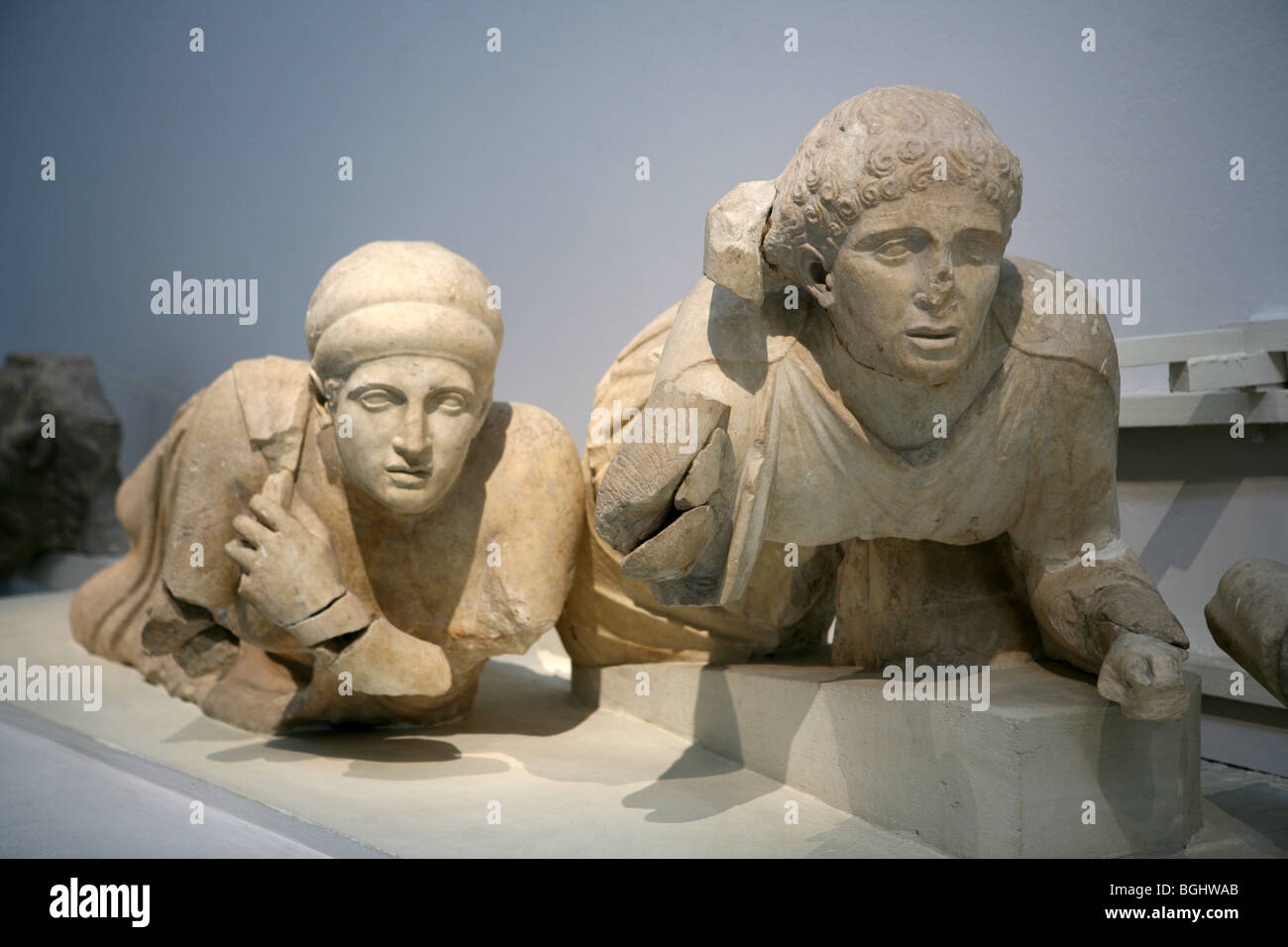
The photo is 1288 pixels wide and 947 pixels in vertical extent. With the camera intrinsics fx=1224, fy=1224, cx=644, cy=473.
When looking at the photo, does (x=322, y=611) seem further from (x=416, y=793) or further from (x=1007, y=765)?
(x=1007, y=765)

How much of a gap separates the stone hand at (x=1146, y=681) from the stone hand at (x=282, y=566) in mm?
1876

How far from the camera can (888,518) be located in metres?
2.61

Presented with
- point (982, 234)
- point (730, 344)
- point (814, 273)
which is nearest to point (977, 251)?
point (982, 234)

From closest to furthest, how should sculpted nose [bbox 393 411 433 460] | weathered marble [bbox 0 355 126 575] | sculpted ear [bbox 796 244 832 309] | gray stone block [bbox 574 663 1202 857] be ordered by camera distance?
sculpted ear [bbox 796 244 832 309]
gray stone block [bbox 574 663 1202 857]
sculpted nose [bbox 393 411 433 460]
weathered marble [bbox 0 355 126 575]

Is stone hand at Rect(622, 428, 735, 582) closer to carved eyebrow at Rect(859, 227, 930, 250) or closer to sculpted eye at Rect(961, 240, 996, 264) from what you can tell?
carved eyebrow at Rect(859, 227, 930, 250)

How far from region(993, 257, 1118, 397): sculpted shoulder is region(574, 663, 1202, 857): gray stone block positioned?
2.28ft

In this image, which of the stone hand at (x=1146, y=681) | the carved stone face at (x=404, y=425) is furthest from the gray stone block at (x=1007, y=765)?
the carved stone face at (x=404, y=425)

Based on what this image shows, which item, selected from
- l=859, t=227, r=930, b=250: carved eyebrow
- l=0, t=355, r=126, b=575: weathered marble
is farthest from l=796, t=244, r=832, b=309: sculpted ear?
l=0, t=355, r=126, b=575: weathered marble

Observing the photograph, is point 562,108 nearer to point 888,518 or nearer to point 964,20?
point 964,20

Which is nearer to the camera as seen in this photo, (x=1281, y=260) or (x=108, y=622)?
(x=1281, y=260)

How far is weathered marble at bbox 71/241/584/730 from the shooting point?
311 centimetres

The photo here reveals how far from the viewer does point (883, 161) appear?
2.17m

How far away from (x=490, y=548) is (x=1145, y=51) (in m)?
2.23
